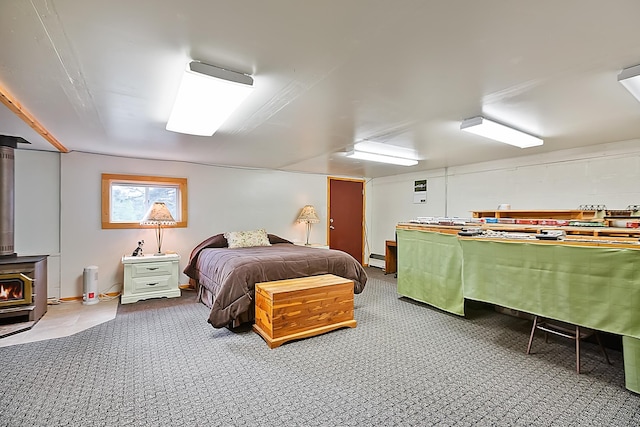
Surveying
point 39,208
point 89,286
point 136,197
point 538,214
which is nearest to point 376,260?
point 538,214

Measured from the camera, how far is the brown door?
691 cm

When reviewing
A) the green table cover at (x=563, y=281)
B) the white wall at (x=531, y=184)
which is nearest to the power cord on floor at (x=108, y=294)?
the green table cover at (x=563, y=281)

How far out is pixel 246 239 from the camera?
5062 mm

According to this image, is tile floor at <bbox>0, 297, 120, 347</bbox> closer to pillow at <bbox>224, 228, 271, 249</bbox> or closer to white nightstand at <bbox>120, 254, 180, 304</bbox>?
white nightstand at <bbox>120, 254, 180, 304</bbox>

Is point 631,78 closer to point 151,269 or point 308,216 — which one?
point 308,216

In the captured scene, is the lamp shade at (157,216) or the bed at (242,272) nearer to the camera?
the bed at (242,272)

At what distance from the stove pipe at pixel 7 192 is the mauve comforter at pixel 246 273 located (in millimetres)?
2186

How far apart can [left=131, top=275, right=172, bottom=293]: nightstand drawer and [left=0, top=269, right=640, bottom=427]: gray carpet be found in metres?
0.95

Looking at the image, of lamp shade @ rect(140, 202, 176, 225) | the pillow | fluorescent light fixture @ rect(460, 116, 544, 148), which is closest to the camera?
fluorescent light fixture @ rect(460, 116, 544, 148)

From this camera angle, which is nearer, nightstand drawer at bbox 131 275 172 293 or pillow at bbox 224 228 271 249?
nightstand drawer at bbox 131 275 172 293

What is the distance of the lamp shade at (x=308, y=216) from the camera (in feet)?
20.0

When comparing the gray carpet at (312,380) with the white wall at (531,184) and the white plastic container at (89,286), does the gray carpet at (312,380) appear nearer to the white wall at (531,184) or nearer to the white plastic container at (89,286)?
the white plastic container at (89,286)

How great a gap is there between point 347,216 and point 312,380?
16.6 ft

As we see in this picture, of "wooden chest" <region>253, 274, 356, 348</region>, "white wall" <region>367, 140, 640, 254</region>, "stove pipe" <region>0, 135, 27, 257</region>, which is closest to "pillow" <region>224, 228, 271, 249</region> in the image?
"wooden chest" <region>253, 274, 356, 348</region>
